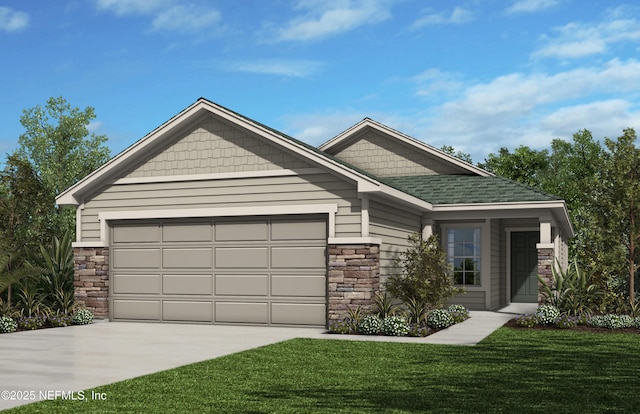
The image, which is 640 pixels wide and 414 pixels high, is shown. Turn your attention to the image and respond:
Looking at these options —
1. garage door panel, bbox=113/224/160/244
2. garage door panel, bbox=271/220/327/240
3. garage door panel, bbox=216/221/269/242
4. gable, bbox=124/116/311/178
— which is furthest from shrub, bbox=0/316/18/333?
garage door panel, bbox=271/220/327/240

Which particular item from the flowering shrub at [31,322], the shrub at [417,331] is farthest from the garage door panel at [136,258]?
the shrub at [417,331]

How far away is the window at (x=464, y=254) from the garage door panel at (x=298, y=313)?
6.19 metres

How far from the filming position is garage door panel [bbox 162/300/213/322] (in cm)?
1730

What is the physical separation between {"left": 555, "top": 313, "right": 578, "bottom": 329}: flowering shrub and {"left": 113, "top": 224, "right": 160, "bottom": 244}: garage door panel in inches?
376

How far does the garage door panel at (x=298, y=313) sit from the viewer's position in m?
16.3

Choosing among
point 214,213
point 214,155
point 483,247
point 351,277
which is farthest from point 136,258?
point 483,247

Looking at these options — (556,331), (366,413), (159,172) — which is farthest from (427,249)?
(366,413)

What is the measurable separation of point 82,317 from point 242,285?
4066mm

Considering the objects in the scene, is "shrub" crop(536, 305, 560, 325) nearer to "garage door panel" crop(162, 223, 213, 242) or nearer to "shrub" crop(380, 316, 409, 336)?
"shrub" crop(380, 316, 409, 336)

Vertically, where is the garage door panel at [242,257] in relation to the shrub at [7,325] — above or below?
above

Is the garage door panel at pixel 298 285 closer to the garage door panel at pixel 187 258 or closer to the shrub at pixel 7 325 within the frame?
the garage door panel at pixel 187 258

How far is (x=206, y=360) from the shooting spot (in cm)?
1112

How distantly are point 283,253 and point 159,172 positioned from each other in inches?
151

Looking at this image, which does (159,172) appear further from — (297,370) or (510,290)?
(510,290)
